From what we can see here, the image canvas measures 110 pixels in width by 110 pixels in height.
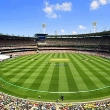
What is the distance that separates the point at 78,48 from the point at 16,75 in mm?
87310

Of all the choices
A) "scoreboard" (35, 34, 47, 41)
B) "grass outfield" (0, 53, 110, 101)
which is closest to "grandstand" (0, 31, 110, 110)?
"grass outfield" (0, 53, 110, 101)

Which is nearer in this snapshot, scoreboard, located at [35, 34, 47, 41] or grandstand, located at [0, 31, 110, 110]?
grandstand, located at [0, 31, 110, 110]

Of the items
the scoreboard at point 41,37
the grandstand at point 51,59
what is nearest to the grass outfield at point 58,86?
the grandstand at point 51,59

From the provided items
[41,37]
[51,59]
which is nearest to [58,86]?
[51,59]

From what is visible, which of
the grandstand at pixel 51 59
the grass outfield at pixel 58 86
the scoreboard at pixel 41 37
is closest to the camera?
the grandstand at pixel 51 59

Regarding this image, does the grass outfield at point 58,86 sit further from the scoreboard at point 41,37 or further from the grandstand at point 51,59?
the scoreboard at point 41,37

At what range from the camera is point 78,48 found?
13075 cm

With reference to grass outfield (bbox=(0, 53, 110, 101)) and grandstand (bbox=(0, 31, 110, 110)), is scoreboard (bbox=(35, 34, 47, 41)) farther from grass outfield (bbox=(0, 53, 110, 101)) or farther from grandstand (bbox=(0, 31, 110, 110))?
grass outfield (bbox=(0, 53, 110, 101))

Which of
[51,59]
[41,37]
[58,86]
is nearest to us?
[58,86]

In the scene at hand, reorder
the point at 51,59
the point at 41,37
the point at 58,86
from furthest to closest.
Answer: the point at 41,37
the point at 51,59
the point at 58,86

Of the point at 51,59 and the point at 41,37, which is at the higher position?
→ the point at 41,37

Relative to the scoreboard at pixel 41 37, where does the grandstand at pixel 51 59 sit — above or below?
below

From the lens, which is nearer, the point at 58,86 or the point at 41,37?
the point at 58,86

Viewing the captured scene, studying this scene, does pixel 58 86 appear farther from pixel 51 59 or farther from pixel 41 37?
pixel 41 37
